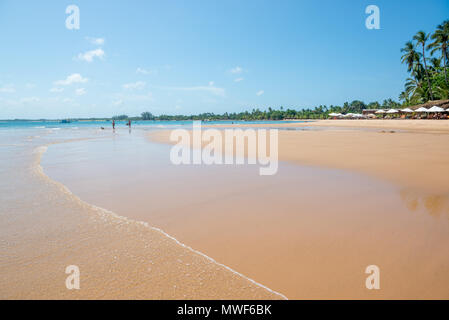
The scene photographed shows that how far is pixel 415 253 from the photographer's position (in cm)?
281

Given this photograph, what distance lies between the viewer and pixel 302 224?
3.62 meters

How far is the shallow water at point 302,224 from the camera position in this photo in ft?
7.89

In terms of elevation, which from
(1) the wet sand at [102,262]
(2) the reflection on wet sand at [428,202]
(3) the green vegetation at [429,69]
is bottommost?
(1) the wet sand at [102,262]

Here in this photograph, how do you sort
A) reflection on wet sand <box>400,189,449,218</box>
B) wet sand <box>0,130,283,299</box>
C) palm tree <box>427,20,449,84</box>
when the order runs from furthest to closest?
palm tree <box>427,20,449,84</box> → reflection on wet sand <box>400,189,449,218</box> → wet sand <box>0,130,283,299</box>

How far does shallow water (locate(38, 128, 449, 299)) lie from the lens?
2.41m

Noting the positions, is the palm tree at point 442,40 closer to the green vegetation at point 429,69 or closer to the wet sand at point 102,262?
the green vegetation at point 429,69

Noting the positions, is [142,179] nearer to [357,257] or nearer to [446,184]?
[357,257]

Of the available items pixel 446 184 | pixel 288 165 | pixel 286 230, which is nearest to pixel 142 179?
pixel 286 230

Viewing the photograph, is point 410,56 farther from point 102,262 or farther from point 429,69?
point 102,262

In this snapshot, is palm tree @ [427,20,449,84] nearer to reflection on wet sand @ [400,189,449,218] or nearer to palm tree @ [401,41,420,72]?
palm tree @ [401,41,420,72]

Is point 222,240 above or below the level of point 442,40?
below

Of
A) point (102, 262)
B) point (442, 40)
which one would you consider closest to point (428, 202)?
point (102, 262)

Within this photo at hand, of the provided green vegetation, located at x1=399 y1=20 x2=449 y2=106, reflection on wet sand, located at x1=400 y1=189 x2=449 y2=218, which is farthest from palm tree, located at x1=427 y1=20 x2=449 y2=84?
reflection on wet sand, located at x1=400 y1=189 x2=449 y2=218

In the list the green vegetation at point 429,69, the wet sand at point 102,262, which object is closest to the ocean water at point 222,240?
the wet sand at point 102,262
